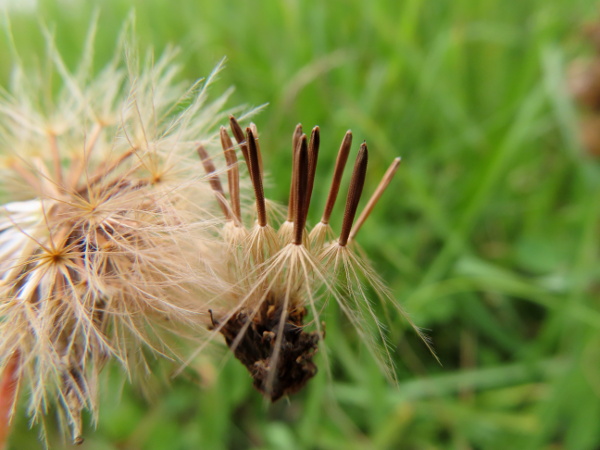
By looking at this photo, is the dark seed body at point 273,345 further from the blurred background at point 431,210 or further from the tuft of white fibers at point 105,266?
the blurred background at point 431,210

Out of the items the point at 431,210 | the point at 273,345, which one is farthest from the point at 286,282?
the point at 431,210

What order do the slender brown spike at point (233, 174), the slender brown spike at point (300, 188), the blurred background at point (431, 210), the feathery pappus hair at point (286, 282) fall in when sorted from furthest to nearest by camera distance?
the blurred background at point (431, 210) → the slender brown spike at point (233, 174) → the feathery pappus hair at point (286, 282) → the slender brown spike at point (300, 188)

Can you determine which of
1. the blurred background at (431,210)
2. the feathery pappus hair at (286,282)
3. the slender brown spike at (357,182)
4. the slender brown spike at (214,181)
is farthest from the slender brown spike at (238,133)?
the blurred background at (431,210)

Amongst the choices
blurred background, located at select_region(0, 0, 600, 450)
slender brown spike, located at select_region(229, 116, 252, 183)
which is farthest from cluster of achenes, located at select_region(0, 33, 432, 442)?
blurred background, located at select_region(0, 0, 600, 450)

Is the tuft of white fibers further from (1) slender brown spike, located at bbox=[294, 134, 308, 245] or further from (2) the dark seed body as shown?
(1) slender brown spike, located at bbox=[294, 134, 308, 245]

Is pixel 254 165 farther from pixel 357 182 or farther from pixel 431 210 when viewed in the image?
pixel 431 210

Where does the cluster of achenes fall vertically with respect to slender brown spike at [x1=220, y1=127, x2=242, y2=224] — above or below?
below
